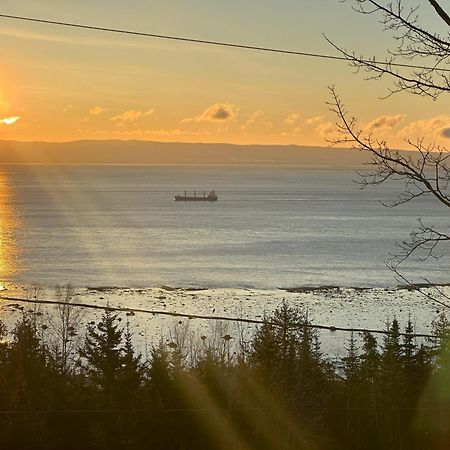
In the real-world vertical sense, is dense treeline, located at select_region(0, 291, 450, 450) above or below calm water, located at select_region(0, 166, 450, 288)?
below

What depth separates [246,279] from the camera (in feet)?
116

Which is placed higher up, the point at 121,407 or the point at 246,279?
the point at 246,279

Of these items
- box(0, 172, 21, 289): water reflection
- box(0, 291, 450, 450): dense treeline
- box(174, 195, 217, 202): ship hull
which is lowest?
box(0, 291, 450, 450): dense treeline

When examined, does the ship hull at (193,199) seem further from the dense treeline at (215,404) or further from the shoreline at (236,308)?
the dense treeline at (215,404)

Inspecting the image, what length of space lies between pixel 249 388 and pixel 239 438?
0.94m

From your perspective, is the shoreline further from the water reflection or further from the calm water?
the water reflection

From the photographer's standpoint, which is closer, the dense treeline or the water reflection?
the dense treeline

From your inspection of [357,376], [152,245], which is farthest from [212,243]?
[357,376]

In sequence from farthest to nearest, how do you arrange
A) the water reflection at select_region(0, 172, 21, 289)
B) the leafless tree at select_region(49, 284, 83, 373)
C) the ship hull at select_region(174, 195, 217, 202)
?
the ship hull at select_region(174, 195, 217, 202)
the water reflection at select_region(0, 172, 21, 289)
the leafless tree at select_region(49, 284, 83, 373)

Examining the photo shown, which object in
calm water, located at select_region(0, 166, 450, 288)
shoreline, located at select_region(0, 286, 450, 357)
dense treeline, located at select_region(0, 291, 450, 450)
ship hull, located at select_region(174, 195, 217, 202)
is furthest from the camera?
ship hull, located at select_region(174, 195, 217, 202)

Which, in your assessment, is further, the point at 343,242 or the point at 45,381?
the point at 343,242

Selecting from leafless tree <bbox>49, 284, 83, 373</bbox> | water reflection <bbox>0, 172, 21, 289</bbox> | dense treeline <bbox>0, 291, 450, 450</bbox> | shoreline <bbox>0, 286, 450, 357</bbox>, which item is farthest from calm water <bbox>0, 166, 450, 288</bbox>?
dense treeline <bbox>0, 291, 450, 450</bbox>

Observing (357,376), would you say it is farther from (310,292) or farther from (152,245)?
(152,245)

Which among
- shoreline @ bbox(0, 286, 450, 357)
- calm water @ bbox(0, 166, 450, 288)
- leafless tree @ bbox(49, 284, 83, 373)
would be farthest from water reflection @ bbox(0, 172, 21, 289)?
leafless tree @ bbox(49, 284, 83, 373)
